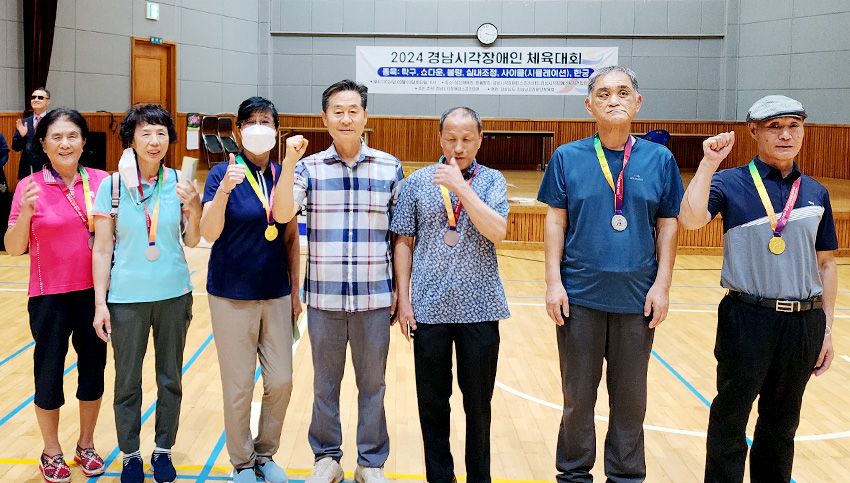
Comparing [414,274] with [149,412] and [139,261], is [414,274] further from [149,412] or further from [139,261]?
[149,412]

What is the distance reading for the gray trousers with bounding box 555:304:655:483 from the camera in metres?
2.59

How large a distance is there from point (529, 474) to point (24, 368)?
3028mm

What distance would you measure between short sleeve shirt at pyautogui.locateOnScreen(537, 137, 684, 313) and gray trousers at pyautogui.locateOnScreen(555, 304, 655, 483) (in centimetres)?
8

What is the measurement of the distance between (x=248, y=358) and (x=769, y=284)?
1857mm

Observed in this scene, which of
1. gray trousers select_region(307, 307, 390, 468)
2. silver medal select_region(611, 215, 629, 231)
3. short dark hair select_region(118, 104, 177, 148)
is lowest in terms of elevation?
gray trousers select_region(307, 307, 390, 468)

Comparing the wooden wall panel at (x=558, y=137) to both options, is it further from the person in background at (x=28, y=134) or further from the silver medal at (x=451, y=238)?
the silver medal at (x=451, y=238)

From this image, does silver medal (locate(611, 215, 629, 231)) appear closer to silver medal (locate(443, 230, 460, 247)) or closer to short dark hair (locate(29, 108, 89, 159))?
silver medal (locate(443, 230, 460, 247))

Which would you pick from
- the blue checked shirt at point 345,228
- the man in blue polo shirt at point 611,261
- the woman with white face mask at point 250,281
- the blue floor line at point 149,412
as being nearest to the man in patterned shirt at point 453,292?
the blue checked shirt at point 345,228

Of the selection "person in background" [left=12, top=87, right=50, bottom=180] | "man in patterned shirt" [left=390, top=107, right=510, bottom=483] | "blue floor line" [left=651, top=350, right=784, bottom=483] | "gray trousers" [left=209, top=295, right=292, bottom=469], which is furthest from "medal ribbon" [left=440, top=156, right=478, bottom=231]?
"person in background" [left=12, top=87, right=50, bottom=180]

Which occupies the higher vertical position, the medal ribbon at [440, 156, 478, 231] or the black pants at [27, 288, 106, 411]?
the medal ribbon at [440, 156, 478, 231]

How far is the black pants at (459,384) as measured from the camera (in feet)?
8.77

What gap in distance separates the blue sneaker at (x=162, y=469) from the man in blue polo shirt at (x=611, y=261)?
1498 mm

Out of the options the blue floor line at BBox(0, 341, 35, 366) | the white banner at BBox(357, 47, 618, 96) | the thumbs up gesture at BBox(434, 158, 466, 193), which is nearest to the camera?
the thumbs up gesture at BBox(434, 158, 466, 193)

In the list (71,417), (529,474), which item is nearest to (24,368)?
(71,417)
